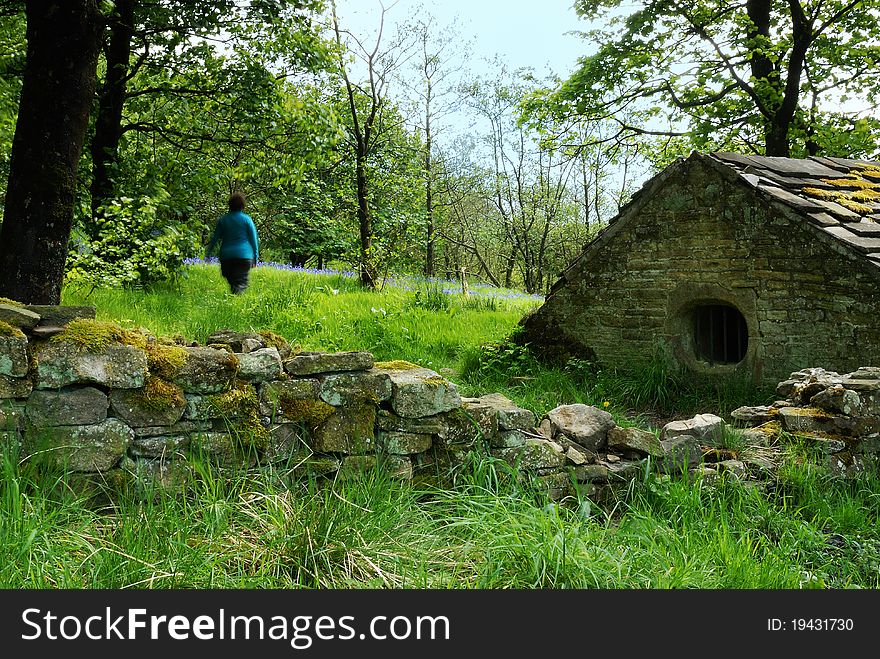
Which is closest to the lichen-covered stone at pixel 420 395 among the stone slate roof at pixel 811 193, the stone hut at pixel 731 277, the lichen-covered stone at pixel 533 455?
the lichen-covered stone at pixel 533 455

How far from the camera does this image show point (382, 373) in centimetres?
395

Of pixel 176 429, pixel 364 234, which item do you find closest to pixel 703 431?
pixel 176 429

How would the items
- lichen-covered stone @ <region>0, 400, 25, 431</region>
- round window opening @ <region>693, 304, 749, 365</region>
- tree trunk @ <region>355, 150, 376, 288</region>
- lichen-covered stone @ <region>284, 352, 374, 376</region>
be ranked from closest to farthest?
lichen-covered stone @ <region>0, 400, 25, 431</region> → lichen-covered stone @ <region>284, 352, 374, 376</region> → round window opening @ <region>693, 304, 749, 365</region> → tree trunk @ <region>355, 150, 376, 288</region>

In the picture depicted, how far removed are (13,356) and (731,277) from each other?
7.20m

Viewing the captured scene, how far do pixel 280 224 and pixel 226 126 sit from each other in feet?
36.1

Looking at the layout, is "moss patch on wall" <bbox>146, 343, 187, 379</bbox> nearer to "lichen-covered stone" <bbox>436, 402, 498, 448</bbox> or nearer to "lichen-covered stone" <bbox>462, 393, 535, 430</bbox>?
"lichen-covered stone" <bbox>436, 402, 498, 448</bbox>

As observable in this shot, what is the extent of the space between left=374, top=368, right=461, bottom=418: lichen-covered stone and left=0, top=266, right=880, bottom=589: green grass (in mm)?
389

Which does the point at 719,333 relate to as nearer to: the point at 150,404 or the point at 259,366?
the point at 259,366

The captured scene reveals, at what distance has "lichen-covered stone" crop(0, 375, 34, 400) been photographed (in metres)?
3.14

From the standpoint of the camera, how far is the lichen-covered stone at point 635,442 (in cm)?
475

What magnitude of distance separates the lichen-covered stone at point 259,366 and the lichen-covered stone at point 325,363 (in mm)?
81

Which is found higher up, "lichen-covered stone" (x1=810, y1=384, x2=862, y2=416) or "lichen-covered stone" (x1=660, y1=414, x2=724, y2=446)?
"lichen-covered stone" (x1=810, y1=384, x2=862, y2=416)

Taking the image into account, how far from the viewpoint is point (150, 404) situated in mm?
3400

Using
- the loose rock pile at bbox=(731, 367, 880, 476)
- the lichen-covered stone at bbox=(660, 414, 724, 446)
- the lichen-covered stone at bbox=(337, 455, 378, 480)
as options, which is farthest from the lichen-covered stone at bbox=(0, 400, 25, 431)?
the loose rock pile at bbox=(731, 367, 880, 476)
